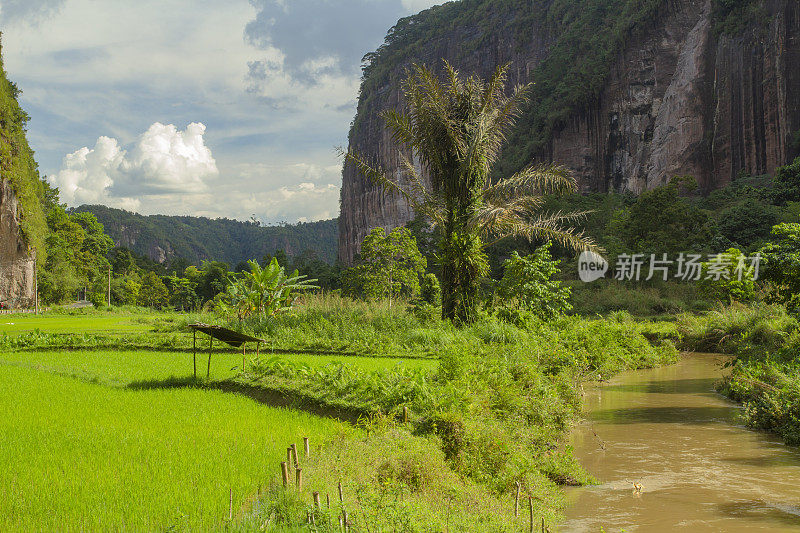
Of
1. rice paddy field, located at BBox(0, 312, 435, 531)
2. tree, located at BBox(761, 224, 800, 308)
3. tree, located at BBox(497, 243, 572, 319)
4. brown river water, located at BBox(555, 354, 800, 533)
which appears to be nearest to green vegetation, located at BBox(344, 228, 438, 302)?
tree, located at BBox(497, 243, 572, 319)

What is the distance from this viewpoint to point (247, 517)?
3.82 meters

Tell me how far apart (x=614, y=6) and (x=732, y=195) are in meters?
33.2

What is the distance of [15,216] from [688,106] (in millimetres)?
53896

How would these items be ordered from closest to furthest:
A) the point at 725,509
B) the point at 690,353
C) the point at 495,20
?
the point at 725,509 → the point at 690,353 → the point at 495,20

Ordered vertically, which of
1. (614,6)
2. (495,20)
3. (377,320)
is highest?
(495,20)

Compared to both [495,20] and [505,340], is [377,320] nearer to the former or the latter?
[505,340]

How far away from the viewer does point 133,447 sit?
18.3 feet

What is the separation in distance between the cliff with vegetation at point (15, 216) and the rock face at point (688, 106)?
30871mm

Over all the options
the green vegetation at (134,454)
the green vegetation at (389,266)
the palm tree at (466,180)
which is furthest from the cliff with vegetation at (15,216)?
the green vegetation at (134,454)

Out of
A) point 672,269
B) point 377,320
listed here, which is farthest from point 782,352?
point 672,269

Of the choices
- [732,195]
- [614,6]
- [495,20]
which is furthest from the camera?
[495,20]

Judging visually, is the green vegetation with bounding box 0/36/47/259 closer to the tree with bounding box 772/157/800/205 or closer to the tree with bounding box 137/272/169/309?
the tree with bounding box 137/272/169/309

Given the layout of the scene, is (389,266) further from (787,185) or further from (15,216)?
(15,216)

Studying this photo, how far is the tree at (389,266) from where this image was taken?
31406 millimetres
